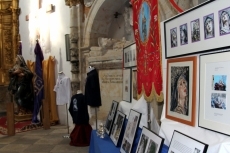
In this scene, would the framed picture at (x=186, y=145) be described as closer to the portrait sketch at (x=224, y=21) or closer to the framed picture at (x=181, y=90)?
the framed picture at (x=181, y=90)

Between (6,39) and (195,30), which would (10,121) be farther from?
(195,30)

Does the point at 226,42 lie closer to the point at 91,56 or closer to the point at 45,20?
the point at 91,56

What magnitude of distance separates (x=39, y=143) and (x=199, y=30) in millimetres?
3795

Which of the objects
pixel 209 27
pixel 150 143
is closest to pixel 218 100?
pixel 209 27

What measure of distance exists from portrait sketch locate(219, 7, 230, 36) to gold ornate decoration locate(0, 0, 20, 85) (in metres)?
8.10

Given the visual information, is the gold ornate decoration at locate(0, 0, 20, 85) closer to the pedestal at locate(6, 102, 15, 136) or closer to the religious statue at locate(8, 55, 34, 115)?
the religious statue at locate(8, 55, 34, 115)

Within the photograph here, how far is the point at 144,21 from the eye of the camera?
1.98 m

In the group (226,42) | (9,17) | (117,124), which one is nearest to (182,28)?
(226,42)

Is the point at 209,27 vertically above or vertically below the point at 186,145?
above

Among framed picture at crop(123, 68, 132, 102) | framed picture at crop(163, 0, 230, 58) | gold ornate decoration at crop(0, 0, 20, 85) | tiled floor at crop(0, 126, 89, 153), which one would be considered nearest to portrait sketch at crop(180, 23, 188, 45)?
framed picture at crop(163, 0, 230, 58)

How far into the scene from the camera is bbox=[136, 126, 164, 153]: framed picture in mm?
1424

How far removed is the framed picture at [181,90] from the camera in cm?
140

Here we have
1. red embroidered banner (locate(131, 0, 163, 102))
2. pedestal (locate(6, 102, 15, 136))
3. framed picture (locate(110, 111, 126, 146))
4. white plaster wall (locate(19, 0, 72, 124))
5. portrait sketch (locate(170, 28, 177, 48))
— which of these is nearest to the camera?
portrait sketch (locate(170, 28, 177, 48))

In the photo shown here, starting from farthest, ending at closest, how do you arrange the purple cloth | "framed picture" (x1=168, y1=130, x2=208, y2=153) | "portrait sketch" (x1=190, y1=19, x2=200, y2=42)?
1. the purple cloth
2. "portrait sketch" (x1=190, y1=19, x2=200, y2=42)
3. "framed picture" (x1=168, y1=130, x2=208, y2=153)
